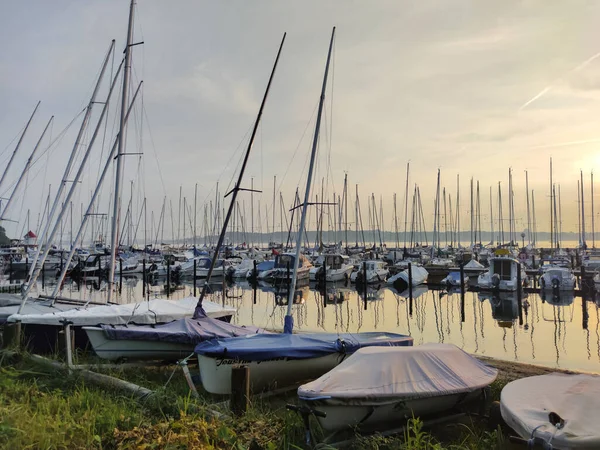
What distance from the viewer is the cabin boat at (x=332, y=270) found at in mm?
44031

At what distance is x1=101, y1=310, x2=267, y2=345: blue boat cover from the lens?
448 inches

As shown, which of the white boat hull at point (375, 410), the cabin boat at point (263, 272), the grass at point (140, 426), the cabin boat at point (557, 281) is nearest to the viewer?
the grass at point (140, 426)

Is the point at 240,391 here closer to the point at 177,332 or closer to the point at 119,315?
the point at 177,332

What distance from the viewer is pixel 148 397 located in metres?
7.93

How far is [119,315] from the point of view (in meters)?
13.3

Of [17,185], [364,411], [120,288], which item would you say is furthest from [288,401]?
[120,288]

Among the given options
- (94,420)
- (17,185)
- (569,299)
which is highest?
(17,185)

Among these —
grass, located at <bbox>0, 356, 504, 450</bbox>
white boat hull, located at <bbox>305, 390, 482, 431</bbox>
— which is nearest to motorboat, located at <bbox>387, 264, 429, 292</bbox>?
white boat hull, located at <bbox>305, 390, 482, 431</bbox>

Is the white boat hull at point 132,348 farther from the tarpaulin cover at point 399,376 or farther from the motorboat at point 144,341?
the tarpaulin cover at point 399,376

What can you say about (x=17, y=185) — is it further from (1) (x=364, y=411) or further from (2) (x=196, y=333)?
(1) (x=364, y=411)

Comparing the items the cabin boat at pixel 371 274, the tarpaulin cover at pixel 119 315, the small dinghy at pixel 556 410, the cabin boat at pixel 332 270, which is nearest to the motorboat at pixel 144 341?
the tarpaulin cover at pixel 119 315

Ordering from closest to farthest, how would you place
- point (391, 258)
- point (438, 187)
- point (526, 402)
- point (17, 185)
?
point (526, 402) < point (17, 185) < point (391, 258) < point (438, 187)

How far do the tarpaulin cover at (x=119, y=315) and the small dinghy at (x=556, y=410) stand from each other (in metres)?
9.48

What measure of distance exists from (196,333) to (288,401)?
119 inches
